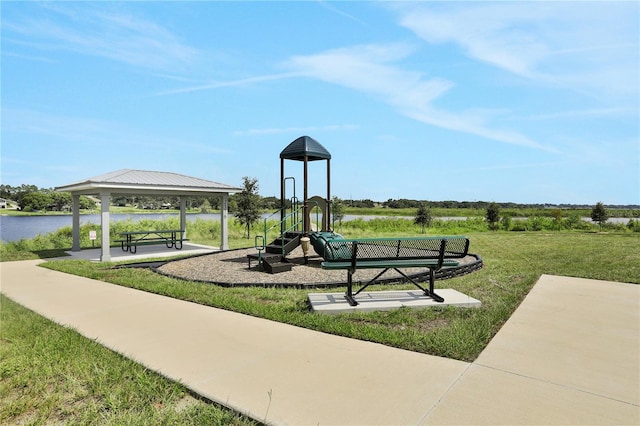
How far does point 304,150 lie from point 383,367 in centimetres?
765

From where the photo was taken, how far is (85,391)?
10.7ft

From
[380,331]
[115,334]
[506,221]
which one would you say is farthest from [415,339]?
[506,221]

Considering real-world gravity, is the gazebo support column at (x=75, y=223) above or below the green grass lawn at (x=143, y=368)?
above

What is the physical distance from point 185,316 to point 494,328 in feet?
13.8

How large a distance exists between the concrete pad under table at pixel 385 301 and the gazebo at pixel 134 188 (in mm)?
9528

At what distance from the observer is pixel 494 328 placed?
482cm

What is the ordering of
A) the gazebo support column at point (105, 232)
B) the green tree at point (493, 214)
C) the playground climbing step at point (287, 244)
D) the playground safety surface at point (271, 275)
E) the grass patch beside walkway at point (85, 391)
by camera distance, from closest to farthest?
the grass patch beside walkway at point (85, 391) → the playground safety surface at point (271, 275) → the playground climbing step at point (287, 244) → the gazebo support column at point (105, 232) → the green tree at point (493, 214)

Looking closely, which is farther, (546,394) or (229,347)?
(229,347)

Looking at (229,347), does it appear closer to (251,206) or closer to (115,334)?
(115,334)

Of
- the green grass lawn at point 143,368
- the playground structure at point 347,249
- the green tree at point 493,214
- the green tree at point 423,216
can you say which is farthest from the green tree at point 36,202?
the green grass lawn at point 143,368

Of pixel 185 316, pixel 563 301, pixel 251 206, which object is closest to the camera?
pixel 185 316

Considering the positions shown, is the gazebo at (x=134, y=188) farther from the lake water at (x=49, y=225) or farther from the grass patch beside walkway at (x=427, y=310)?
the lake water at (x=49, y=225)

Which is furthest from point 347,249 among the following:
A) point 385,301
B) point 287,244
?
point 287,244

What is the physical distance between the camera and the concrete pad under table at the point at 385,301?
5.47 metres
